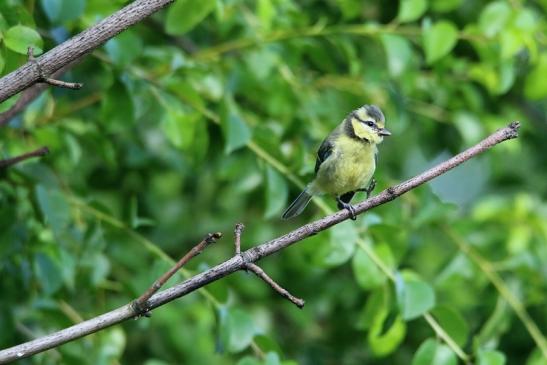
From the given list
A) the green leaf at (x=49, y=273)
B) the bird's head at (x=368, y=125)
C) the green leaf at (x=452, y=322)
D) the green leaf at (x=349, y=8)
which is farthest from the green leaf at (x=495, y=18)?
the green leaf at (x=49, y=273)

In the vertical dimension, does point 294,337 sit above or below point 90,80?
below

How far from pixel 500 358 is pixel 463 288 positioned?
148 cm

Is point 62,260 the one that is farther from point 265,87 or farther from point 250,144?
point 265,87

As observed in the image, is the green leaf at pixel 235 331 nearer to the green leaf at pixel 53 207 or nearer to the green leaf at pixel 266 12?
the green leaf at pixel 53 207

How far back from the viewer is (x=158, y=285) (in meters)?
1.64

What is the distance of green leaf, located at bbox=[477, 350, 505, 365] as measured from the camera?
8.13 feet

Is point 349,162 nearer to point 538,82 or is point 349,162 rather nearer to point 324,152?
point 324,152

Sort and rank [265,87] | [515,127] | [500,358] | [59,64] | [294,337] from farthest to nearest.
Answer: [294,337] → [265,87] → [500,358] → [515,127] → [59,64]

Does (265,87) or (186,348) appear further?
(186,348)

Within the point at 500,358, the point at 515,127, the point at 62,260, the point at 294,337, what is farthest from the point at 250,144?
the point at 294,337

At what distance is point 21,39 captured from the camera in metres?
1.91

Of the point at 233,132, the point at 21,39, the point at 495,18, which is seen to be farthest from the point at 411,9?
the point at 21,39

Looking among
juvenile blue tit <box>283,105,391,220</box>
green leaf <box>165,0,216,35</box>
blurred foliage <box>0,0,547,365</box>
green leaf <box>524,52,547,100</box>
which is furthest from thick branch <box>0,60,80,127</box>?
green leaf <box>524,52,547,100</box>

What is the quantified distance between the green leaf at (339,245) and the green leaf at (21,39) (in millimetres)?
1020
